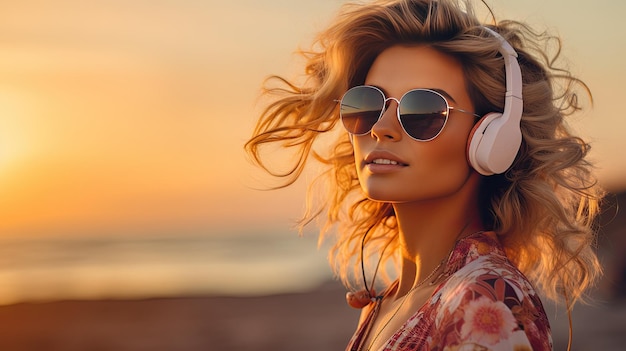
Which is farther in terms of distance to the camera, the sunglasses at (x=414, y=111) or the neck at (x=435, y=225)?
the neck at (x=435, y=225)

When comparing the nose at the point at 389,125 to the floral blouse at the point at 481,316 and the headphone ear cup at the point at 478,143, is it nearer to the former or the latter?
the headphone ear cup at the point at 478,143

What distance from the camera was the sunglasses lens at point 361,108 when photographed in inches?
136

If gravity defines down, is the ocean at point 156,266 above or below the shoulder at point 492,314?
above

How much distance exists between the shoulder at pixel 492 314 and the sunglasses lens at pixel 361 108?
2.45ft

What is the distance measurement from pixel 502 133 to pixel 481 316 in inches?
31.4

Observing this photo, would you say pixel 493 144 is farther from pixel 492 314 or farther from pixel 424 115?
pixel 492 314

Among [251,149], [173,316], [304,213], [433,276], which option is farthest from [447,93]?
[173,316]

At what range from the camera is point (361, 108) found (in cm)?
350

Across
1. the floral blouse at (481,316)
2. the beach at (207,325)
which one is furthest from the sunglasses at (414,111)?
the beach at (207,325)

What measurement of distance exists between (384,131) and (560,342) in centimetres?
808

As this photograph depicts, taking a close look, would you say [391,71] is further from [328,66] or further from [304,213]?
[304,213]

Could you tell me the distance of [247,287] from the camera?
66.7 feet

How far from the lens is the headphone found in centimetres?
329

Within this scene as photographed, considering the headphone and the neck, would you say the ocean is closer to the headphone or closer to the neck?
the neck
